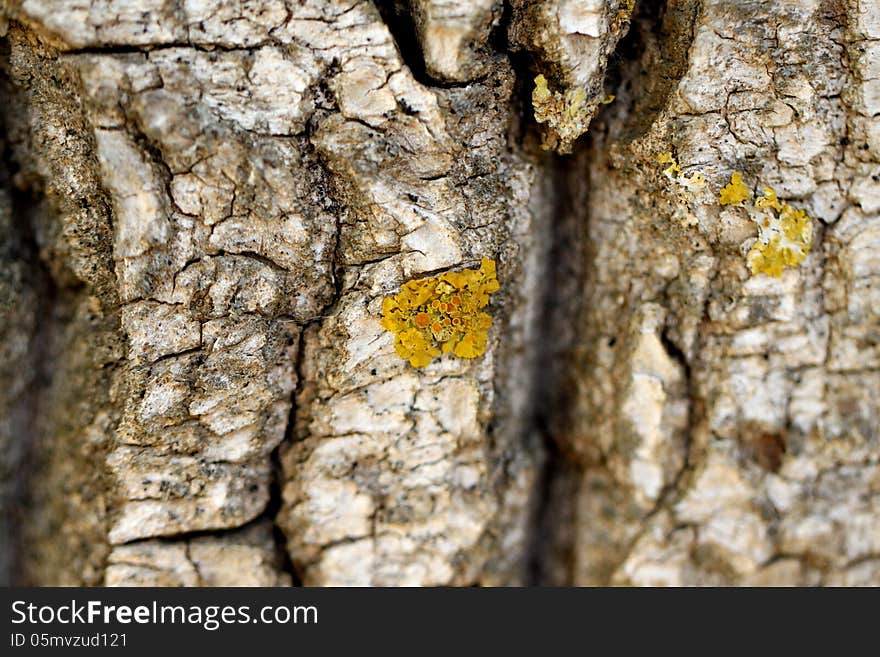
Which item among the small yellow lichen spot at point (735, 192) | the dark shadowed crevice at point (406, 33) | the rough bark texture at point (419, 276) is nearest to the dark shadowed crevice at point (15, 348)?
the rough bark texture at point (419, 276)

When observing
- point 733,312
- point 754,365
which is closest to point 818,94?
point 733,312

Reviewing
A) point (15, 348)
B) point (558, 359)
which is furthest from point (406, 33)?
point (15, 348)

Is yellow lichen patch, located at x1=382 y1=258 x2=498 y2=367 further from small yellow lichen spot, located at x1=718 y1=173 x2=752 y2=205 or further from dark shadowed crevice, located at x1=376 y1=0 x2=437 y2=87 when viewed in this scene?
small yellow lichen spot, located at x1=718 y1=173 x2=752 y2=205

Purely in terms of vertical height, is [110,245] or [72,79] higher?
[72,79]

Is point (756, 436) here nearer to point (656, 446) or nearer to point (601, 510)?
point (656, 446)

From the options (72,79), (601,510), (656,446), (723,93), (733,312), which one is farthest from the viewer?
(601,510)
